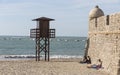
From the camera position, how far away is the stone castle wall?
19.6 metres

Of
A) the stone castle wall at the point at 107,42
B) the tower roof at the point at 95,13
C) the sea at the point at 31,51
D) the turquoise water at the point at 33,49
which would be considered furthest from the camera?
the turquoise water at the point at 33,49

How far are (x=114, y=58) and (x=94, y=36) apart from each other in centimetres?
695

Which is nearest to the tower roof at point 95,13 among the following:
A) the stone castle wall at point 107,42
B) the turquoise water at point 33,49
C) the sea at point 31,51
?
the stone castle wall at point 107,42

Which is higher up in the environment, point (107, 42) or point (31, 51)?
point (107, 42)

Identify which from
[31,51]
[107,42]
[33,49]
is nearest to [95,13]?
[107,42]

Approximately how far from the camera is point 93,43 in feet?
89.6

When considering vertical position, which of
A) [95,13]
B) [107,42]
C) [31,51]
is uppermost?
[95,13]

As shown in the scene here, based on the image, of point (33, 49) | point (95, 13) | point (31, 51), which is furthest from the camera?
point (33, 49)

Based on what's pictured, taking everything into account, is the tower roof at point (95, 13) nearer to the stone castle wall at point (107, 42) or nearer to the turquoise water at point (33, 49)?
the stone castle wall at point (107, 42)

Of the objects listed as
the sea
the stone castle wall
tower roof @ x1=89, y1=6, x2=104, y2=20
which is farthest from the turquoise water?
the stone castle wall

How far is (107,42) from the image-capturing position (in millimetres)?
22125

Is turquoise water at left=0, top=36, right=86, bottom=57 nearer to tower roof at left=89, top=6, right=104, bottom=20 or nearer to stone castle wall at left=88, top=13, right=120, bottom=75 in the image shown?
tower roof at left=89, top=6, right=104, bottom=20

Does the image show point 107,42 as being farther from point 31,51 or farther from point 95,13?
point 31,51

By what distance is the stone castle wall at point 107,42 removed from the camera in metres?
19.6
